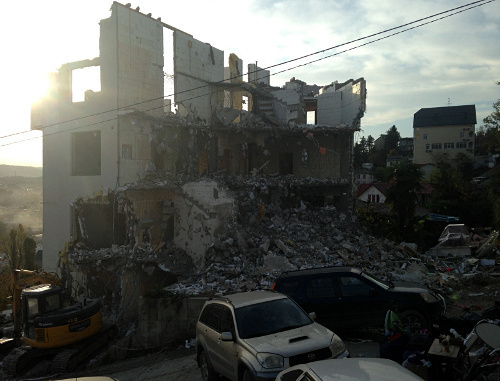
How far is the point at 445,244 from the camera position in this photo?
774 inches

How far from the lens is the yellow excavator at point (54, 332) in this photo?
41.1 ft

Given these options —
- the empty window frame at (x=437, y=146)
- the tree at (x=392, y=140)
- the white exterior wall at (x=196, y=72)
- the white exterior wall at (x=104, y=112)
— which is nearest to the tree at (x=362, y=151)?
the tree at (x=392, y=140)

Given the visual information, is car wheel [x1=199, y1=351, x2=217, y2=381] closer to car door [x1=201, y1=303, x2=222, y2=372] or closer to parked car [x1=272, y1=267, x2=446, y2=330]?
car door [x1=201, y1=303, x2=222, y2=372]

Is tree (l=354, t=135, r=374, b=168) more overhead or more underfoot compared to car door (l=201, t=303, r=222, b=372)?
more overhead

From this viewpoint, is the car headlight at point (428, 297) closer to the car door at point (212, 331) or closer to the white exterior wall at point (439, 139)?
the car door at point (212, 331)

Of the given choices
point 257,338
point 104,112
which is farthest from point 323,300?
point 104,112

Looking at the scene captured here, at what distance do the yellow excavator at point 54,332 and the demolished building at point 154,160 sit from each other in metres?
3.29

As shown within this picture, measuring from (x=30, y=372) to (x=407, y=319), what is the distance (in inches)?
450

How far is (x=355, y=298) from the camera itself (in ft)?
27.9

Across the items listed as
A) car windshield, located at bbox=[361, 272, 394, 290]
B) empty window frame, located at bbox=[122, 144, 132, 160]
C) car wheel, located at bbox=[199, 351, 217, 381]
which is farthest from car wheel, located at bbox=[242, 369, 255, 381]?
empty window frame, located at bbox=[122, 144, 132, 160]

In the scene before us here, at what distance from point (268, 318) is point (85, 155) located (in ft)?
57.0

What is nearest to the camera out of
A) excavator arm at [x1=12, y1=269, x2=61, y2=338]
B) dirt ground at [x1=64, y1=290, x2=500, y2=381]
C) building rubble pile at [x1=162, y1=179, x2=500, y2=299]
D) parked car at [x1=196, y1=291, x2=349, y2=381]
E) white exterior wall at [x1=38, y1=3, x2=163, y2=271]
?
parked car at [x1=196, y1=291, x2=349, y2=381]

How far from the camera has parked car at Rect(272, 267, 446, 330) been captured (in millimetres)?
8305

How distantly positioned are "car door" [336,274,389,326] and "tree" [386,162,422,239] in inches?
568
